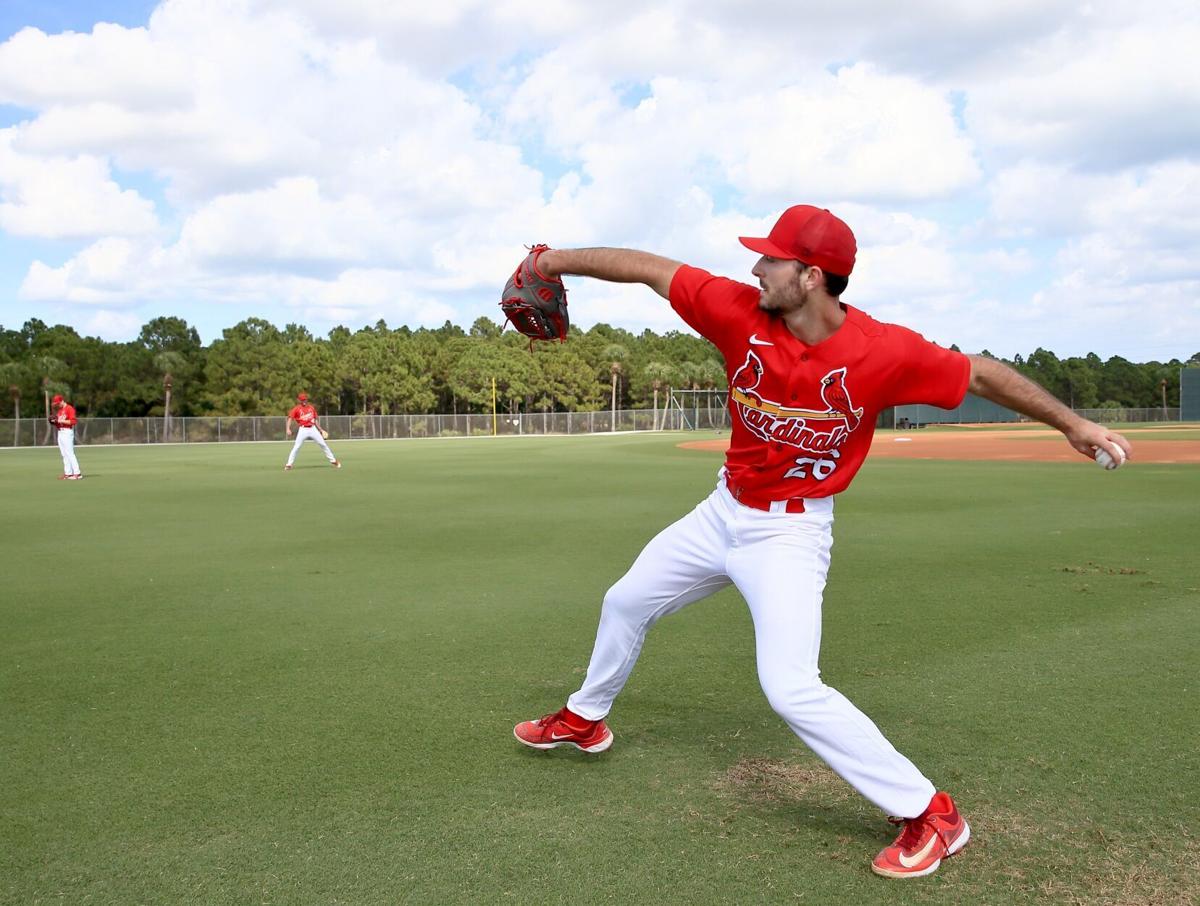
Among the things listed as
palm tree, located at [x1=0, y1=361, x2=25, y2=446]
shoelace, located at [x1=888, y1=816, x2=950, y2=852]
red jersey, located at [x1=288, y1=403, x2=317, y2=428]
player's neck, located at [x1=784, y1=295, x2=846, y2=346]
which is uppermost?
palm tree, located at [x1=0, y1=361, x2=25, y2=446]

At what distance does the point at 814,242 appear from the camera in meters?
3.58

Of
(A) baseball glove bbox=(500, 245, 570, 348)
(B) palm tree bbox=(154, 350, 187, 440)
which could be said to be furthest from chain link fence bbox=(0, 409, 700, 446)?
(A) baseball glove bbox=(500, 245, 570, 348)

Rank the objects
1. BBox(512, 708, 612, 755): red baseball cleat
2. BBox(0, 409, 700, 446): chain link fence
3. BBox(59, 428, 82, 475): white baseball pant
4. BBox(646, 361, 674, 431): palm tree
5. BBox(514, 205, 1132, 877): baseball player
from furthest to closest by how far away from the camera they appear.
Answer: BBox(646, 361, 674, 431): palm tree, BBox(0, 409, 700, 446): chain link fence, BBox(59, 428, 82, 475): white baseball pant, BBox(512, 708, 612, 755): red baseball cleat, BBox(514, 205, 1132, 877): baseball player

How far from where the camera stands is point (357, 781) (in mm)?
4164

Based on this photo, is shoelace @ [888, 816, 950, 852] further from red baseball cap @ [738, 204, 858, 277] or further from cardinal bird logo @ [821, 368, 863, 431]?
red baseball cap @ [738, 204, 858, 277]

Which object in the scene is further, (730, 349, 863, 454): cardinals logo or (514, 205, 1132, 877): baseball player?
(730, 349, 863, 454): cardinals logo

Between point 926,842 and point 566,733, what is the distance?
1.60 m

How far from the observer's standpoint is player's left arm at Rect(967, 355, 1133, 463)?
12.2 feet

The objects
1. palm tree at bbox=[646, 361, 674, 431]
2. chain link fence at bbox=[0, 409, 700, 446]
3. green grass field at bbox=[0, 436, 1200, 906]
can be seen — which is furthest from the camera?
palm tree at bbox=[646, 361, 674, 431]

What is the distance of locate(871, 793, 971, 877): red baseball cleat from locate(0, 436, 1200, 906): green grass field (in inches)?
3.1

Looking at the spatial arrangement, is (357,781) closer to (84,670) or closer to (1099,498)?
(84,670)

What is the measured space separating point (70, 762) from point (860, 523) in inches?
400

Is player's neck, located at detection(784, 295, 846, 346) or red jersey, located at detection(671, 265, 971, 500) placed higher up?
player's neck, located at detection(784, 295, 846, 346)

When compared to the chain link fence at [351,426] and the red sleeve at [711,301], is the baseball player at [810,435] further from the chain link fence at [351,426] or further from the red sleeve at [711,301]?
the chain link fence at [351,426]
